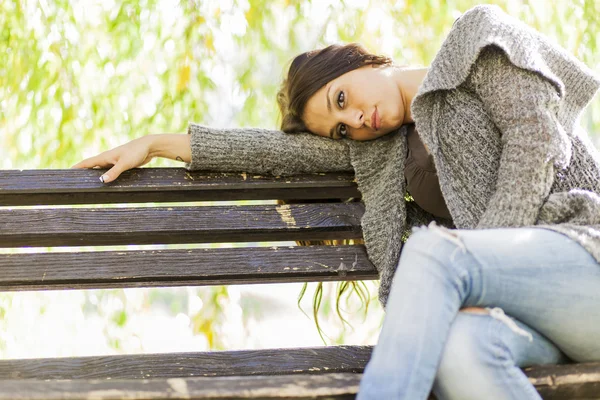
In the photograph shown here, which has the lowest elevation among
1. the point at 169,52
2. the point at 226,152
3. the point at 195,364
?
the point at 195,364

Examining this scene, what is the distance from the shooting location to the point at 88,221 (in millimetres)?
1805

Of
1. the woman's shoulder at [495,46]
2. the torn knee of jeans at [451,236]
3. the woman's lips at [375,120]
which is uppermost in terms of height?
the woman's shoulder at [495,46]

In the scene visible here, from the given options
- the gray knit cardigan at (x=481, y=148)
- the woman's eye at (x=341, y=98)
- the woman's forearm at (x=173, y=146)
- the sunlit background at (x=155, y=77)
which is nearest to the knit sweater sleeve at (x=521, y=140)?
the gray knit cardigan at (x=481, y=148)

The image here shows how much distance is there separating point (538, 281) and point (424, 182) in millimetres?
591

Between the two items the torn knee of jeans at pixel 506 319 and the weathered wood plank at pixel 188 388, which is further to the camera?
the torn knee of jeans at pixel 506 319

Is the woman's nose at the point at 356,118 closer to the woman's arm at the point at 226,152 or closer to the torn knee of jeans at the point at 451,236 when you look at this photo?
the woman's arm at the point at 226,152

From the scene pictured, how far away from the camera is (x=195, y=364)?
163cm

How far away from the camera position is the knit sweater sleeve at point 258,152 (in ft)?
6.08

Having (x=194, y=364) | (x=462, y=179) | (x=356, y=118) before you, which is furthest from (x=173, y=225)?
(x=462, y=179)

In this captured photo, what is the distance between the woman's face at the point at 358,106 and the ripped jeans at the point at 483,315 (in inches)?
26.6

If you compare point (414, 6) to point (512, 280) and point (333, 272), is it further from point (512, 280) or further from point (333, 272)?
point (512, 280)

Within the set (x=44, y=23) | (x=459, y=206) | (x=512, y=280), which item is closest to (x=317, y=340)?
(x=44, y=23)

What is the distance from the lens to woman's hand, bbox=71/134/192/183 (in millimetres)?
1843

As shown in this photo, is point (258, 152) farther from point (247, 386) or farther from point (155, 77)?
point (155, 77)
